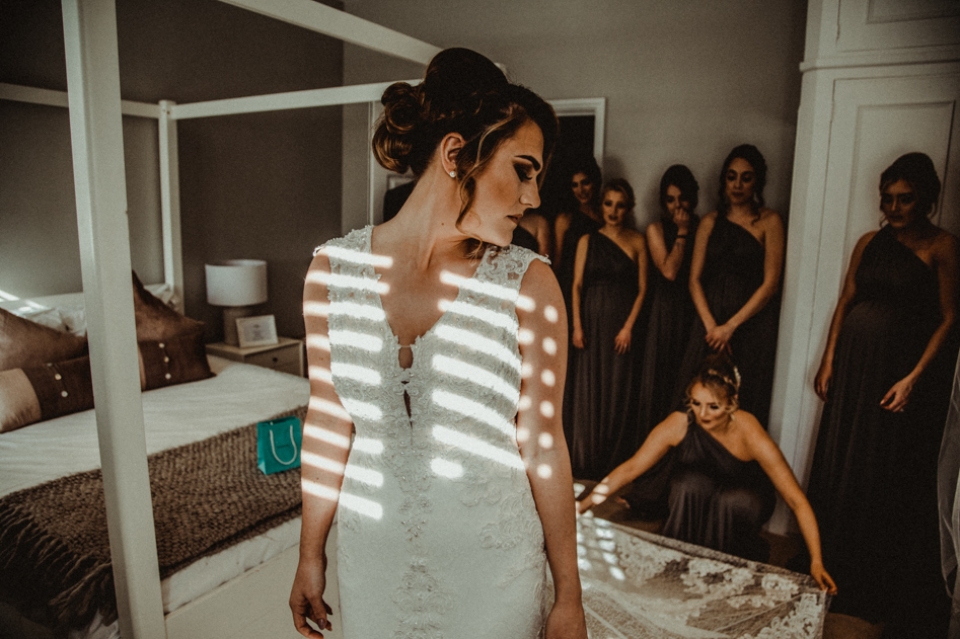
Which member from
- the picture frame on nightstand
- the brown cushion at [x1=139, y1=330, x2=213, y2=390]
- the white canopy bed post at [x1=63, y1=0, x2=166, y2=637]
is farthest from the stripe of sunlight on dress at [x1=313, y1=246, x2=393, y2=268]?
the picture frame on nightstand

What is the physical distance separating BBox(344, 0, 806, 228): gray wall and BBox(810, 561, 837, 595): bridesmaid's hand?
4.72 ft

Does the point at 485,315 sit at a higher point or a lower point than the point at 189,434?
higher

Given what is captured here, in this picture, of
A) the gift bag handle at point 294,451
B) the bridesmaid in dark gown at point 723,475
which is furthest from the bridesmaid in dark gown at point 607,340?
the gift bag handle at point 294,451

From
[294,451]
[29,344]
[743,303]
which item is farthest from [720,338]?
[29,344]

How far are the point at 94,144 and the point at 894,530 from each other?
263 centimetres

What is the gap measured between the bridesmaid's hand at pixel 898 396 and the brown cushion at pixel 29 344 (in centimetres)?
305

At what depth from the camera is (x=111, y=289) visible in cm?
121

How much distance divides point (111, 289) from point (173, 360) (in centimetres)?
169

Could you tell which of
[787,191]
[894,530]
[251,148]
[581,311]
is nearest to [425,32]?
[251,148]

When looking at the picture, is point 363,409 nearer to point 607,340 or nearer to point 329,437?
point 329,437

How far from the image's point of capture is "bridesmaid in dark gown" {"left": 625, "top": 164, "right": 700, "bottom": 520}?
2.75m

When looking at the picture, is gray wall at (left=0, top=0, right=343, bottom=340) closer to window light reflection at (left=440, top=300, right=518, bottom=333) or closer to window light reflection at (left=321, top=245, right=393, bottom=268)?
window light reflection at (left=321, top=245, right=393, bottom=268)

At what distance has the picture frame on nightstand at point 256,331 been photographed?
3354 mm

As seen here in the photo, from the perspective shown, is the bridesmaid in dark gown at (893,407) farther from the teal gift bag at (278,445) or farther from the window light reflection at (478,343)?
the teal gift bag at (278,445)
